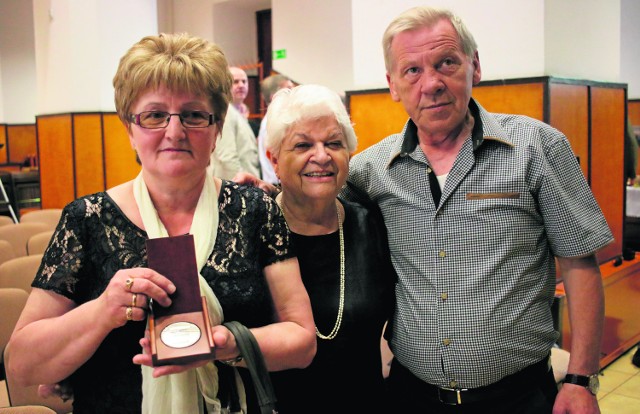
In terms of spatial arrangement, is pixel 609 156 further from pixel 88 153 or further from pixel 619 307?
pixel 88 153

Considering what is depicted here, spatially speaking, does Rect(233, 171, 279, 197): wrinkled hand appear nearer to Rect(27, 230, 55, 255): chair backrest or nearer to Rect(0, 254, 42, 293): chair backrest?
Rect(0, 254, 42, 293): chair backrest

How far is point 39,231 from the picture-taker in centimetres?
531

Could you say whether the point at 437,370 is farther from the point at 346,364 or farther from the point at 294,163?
the point at 294,163

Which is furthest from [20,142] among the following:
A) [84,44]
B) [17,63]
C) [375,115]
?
[375,115]

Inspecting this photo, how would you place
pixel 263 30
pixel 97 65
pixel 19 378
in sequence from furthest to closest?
1. pixel 263 30
2. pixel 97 65
3. pixel 19 378

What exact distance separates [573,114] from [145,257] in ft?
11.1

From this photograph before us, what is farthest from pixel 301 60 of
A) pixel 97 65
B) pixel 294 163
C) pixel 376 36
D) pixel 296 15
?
pixel 294 163

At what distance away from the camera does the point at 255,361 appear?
4.59 ft

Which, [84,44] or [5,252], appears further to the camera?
[84,44]

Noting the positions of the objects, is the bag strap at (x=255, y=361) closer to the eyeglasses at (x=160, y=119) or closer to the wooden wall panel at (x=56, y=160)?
the eyeglasses at (x=160, y=119)

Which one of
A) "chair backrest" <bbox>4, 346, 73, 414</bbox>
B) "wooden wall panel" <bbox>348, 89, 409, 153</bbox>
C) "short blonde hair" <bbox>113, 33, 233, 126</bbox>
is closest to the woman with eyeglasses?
"short blonde hair" <bbox>113, 33, 233, 126</bbox>

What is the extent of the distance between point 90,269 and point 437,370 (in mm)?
1035

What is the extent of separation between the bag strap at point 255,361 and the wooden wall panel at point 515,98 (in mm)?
2896

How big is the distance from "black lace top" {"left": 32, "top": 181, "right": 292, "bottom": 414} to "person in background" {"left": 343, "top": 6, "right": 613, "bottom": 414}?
2.03ft
